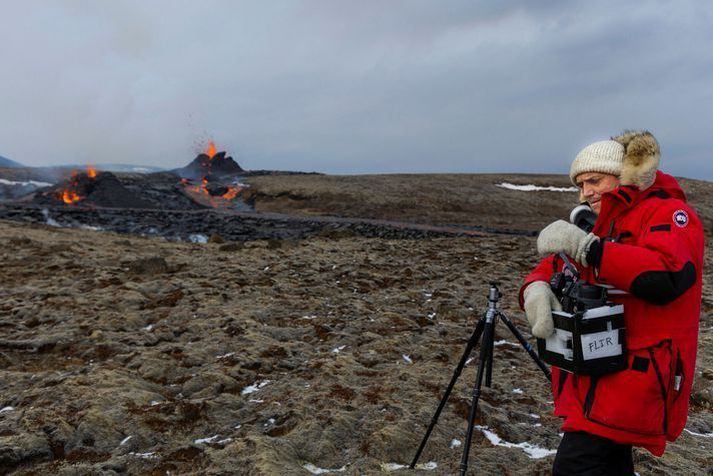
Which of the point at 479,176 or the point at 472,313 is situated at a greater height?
the point at 479,176

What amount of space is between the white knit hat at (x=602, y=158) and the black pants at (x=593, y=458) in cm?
155

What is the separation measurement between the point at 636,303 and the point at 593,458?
893mm

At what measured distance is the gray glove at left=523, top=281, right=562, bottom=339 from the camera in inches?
107

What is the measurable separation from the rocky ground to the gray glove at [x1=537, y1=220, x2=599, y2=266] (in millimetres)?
2522

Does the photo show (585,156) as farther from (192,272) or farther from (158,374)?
(192,272)

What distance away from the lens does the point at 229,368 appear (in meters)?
6.18

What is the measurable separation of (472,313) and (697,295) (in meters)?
6.63

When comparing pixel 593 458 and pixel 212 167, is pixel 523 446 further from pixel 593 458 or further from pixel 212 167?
pixel 212 167

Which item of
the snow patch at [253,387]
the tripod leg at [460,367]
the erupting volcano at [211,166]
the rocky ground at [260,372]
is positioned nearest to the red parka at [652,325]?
the tripod leg at [460,367]

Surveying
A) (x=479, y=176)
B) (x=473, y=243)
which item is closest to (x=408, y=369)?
(x=473, y=243)

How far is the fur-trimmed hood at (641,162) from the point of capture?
104 inches

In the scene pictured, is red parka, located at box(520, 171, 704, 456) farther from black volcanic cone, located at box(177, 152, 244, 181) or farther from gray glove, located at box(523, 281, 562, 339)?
black volcanic cone, located at box(177, 152, 244, 181)

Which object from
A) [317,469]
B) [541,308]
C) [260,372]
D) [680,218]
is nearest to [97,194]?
[260,372]

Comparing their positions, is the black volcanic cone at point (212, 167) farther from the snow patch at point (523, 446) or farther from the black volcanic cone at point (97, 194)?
the snow patch at point (523, 446)
